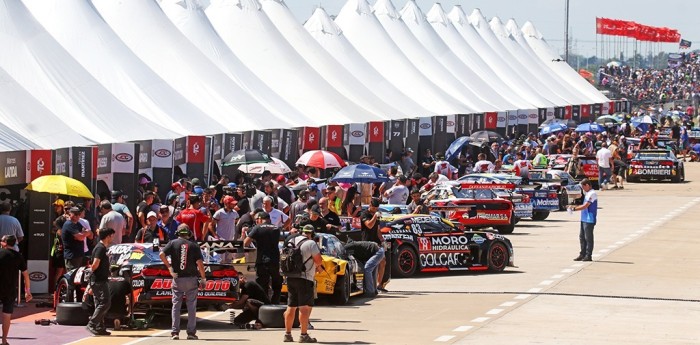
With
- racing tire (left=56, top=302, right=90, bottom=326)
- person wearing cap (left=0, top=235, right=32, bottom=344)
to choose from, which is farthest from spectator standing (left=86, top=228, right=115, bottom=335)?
person wearing cap (left=0, top=235, right=32, bottom=344)

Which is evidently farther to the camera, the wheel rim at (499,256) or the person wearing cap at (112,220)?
the wheel rim at (499,256)

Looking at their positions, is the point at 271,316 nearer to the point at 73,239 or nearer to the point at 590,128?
the point at 73,239

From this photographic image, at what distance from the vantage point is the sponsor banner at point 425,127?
4844cm

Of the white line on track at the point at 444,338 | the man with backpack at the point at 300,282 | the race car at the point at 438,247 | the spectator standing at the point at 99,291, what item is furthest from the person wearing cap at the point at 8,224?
the race car at the point at 438,247

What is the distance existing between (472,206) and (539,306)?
39.2ft

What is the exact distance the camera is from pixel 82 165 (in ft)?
76.2

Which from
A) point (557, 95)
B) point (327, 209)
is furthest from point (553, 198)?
point (557, 95)

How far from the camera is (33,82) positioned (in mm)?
26516

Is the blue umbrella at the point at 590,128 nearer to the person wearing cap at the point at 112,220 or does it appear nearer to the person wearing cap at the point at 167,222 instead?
the person wearing cap at the point at 167,222

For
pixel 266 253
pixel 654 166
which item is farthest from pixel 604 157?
pixel 266 253

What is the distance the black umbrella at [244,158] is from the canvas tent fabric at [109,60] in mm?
748

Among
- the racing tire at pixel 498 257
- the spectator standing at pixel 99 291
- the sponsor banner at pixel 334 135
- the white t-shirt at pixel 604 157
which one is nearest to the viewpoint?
the spectator standing at pixel 99 291

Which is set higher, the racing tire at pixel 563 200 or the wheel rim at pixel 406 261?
the racing tire at pixel 563 200

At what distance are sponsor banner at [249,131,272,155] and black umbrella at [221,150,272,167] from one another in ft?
7.87
